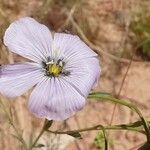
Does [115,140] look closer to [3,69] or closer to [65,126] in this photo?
[65,126]

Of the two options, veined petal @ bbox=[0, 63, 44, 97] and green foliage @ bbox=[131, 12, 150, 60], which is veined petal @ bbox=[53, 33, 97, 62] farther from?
green foliage @ bbox=[131, 12, 150, 60]

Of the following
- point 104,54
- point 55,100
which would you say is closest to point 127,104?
point 55,100

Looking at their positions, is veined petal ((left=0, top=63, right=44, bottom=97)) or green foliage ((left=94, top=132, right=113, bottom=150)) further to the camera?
green foliage ((left=94, top=132, right=113, bottom=150))

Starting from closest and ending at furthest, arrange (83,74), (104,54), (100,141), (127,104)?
1. (127,104)
2. (83,74)
3. (100,141)
4. (104,54)

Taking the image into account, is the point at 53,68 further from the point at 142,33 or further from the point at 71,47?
the point at 142,33

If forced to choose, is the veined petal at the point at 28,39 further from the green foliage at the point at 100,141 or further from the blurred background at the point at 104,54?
the blurred background at the point at 104,54

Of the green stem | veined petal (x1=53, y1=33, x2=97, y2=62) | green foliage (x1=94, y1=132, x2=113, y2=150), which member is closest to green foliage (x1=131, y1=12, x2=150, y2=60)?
green foliage (x1=94, y1=132, x2=113, y2=150)
